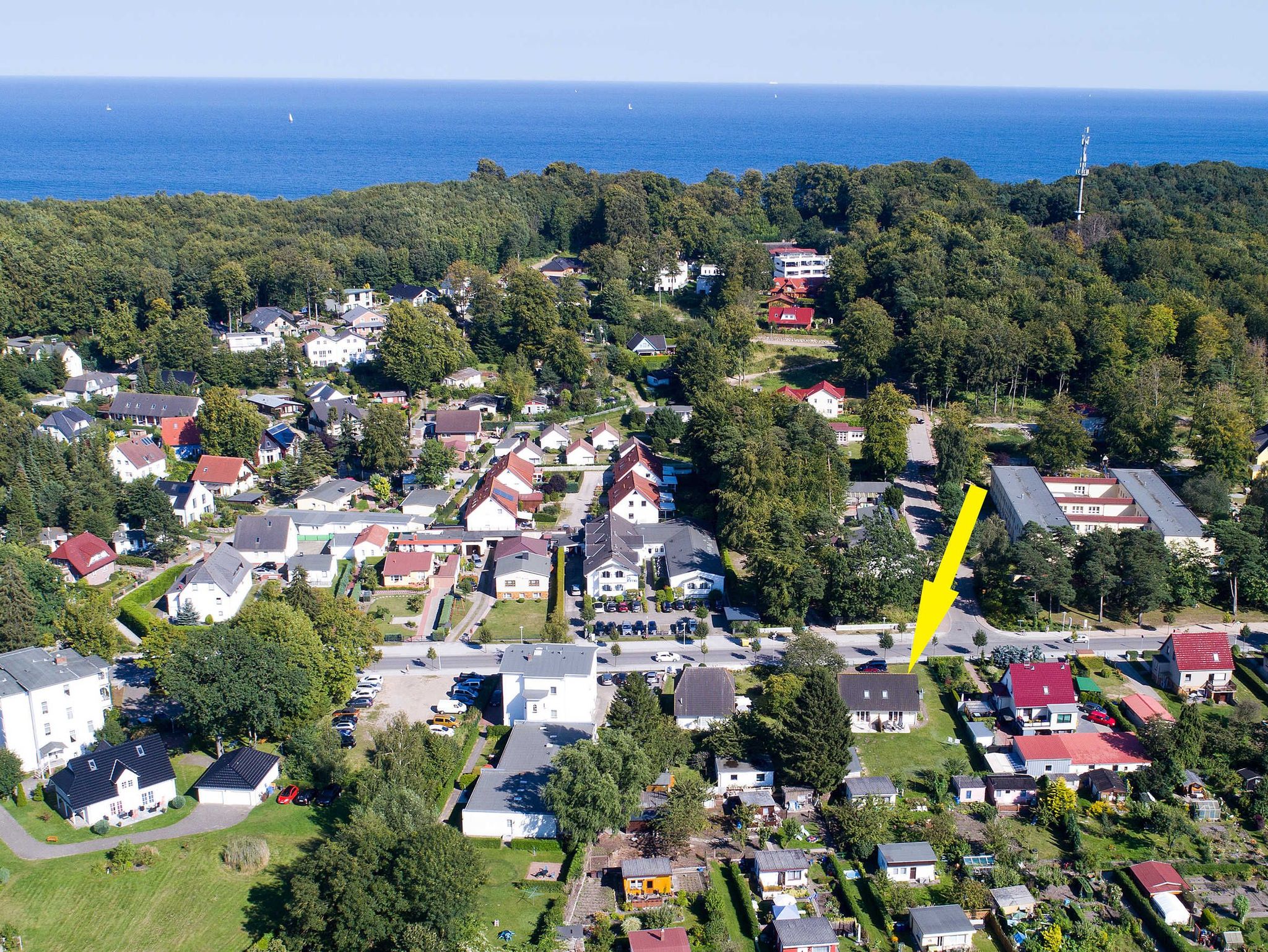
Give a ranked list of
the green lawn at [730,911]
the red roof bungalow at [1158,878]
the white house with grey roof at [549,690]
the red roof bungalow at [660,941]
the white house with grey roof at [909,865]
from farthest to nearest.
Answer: the white house with grey roof at [549,690] → the white house with grey roof at [909,865] → the red roof bungalow at [1158,878] → the green lawn at [730,911] → the red roof bungalow at [660,941]

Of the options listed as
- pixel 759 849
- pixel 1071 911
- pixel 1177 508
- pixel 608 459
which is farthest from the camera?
pixel 608 459

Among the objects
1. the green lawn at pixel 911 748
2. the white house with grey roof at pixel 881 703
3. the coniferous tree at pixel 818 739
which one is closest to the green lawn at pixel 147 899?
the coniferous tree at pixel 818 739

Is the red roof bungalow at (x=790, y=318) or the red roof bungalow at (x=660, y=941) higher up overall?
the red roof bungalow at (x=790, y=318)

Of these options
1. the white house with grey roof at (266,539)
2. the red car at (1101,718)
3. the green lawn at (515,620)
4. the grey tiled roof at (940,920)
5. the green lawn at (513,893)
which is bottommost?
the green lawn at (513,893)

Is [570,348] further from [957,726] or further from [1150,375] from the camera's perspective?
[957,726]

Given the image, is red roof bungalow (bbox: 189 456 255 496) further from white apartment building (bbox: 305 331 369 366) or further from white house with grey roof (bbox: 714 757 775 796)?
white house with grey roof (bbox: 714 757 775 796)

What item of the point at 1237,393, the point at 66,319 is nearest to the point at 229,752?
the point at 66,319

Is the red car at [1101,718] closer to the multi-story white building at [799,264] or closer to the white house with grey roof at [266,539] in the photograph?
the white house with grey roof at [266,539]
